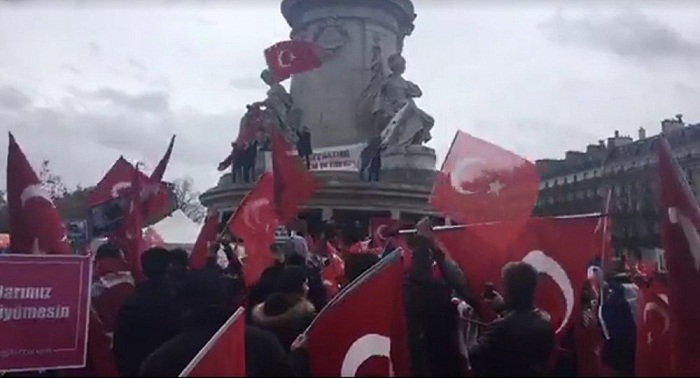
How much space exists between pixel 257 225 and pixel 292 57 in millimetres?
16165

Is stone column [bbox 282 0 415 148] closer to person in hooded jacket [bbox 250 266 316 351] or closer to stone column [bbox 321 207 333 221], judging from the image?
stone column [bbox 321 207 333 221]

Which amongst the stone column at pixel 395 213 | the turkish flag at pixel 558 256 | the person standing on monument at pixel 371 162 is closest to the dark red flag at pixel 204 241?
the turkish flag at pixel 558 256

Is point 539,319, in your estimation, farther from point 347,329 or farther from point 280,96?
point 280,96

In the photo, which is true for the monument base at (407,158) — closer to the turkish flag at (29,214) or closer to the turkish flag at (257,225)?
the turkish flag at (257,225)

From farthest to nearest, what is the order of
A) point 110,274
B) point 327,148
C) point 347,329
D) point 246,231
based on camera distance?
point 327,148
point 246,231
point 110,274
point 347,329

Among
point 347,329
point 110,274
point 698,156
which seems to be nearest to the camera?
point 347,329

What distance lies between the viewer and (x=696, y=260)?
16.5 ft

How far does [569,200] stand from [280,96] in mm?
39702

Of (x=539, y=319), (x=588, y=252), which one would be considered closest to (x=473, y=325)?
(x=588, y=252)

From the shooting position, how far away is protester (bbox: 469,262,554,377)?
4887mm

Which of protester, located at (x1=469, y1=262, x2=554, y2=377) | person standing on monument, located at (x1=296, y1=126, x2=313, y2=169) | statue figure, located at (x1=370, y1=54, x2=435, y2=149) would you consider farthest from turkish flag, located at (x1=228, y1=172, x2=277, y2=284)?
statue figure, located at (x1=370, y1=54, x2=435, y2=149)

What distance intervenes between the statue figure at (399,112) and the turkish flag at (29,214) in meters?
26.6

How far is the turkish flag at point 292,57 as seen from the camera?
81.9 ft

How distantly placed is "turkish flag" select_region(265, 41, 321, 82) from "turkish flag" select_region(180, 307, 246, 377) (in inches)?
851
